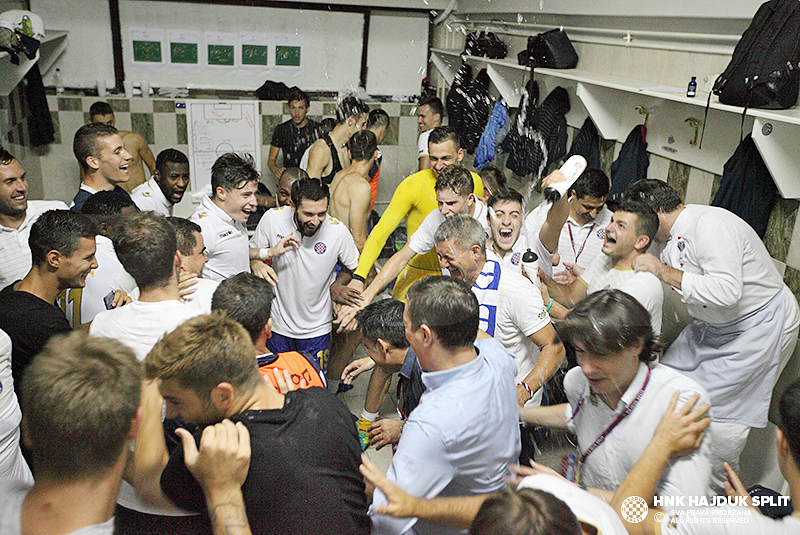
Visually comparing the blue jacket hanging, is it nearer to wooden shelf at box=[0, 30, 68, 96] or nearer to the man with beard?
the man with beard

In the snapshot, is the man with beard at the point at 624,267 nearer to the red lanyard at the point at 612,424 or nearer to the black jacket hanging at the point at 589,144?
the red lanyard at the point at 612,424

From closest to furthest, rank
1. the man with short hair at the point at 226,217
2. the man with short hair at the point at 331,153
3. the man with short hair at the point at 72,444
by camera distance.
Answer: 1. the man with short hair at the point at 72,444
2. the man with short hair at the point at 226,217
3. the man with short hair at the point at 331,153

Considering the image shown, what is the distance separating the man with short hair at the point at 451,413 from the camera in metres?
1.39

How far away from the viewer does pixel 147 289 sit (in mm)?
1957

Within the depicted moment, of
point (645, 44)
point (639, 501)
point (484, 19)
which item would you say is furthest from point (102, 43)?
point (639, 501)

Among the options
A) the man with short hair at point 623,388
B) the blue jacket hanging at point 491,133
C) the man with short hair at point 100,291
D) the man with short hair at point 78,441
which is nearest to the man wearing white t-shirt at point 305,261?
the man with short hair at point 100,291

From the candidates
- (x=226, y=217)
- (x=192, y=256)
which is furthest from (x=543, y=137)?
(x=192, y=256)

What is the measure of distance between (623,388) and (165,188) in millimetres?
3233

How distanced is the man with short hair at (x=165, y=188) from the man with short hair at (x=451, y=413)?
256 cm

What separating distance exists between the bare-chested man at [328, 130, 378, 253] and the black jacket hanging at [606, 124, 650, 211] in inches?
58.8

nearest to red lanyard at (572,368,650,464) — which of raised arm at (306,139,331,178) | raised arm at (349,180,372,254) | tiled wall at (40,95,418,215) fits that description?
raised arm at (349,180,372,254)

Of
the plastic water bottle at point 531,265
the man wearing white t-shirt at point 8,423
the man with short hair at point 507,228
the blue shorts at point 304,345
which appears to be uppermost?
the man with short hair at point 507,228

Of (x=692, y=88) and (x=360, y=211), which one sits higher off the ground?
(x=692, y=88)

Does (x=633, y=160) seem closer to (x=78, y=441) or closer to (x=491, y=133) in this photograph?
(x=491, y=133)
